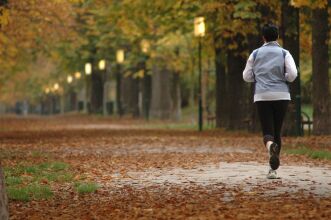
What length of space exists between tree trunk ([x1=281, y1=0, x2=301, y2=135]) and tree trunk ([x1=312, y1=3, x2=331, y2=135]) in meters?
0.72

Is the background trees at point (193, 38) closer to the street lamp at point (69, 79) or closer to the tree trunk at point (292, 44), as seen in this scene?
the tree trunk at point (292, 44)

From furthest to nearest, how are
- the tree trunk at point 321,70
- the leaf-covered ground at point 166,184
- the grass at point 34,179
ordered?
the tree trunk at point 321,70, the grass at point 34,179, the leaf-covered ground at point 166,184

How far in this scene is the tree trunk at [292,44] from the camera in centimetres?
2275

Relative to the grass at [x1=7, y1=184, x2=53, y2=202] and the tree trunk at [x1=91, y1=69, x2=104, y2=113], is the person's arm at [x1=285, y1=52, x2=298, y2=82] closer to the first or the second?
the grass at [x1=7, y1=184, x2=53, y2=202]

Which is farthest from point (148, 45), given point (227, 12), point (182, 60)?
point (227, 12)

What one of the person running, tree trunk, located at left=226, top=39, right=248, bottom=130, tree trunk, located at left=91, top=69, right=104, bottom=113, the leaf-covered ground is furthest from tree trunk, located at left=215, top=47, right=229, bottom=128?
tree trunk, located at left=91, top=69, right=104, bottom=113

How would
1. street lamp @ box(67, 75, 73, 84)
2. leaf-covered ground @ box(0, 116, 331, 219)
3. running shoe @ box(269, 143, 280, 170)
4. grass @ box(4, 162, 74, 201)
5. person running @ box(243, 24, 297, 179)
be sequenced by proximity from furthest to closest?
street lamp @ box(67, 75, 73, 84) < person running @ box(243, 24, 297, 179) < running shoe @ box(269, 143, 280, 170) < grass @ box(4, 162, 74, 201) < leaf-covered ground @ box(0, 116, 331, 219)

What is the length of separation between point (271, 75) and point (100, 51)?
144ft

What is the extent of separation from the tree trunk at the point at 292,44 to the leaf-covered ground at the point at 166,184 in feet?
15.0

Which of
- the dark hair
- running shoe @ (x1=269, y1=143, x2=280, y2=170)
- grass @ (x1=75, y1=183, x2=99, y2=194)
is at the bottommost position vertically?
grass @ (x1=75, y1=183, x2=99, y2=194)

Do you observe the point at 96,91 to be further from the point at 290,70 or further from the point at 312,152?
the point at 290,70

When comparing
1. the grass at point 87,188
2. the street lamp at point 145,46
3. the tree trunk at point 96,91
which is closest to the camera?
the grass at point 87,188

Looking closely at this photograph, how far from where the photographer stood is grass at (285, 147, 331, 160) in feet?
49.6

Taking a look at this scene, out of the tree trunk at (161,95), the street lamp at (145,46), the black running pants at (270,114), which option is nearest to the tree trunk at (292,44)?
the black running pants at (270,114)
